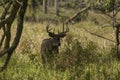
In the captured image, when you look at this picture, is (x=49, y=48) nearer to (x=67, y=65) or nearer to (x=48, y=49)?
(x=48, y=49)

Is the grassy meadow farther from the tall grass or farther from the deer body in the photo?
the deer body

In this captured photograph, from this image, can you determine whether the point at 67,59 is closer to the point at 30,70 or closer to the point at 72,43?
the point at 30,70

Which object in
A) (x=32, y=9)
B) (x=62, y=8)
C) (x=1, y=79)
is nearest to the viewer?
(x=1, y=79)

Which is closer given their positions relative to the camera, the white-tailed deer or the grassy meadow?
the grassy meadow

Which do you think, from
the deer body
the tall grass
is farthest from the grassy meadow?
the deer body

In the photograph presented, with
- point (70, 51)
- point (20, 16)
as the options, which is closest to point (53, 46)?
point (70, 51)

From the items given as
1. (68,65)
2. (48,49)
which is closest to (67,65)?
(68,65)

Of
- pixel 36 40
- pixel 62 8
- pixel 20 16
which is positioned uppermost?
pixel 20 16

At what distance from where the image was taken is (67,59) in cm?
1023

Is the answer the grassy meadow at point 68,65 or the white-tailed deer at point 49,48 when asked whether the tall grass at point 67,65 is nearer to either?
the grassy meadow at point 68,65

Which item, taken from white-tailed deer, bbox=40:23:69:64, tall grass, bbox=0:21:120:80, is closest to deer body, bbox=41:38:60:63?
white-tailed deer, bbox=40:23:69:64

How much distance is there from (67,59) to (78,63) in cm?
47

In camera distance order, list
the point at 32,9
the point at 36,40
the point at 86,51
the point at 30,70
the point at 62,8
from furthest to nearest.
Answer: the point at 62,8, the point at 32,9, the point at 36,40, the point at 86,51, the point at 30,70

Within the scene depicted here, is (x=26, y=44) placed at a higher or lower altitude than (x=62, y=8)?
higher
